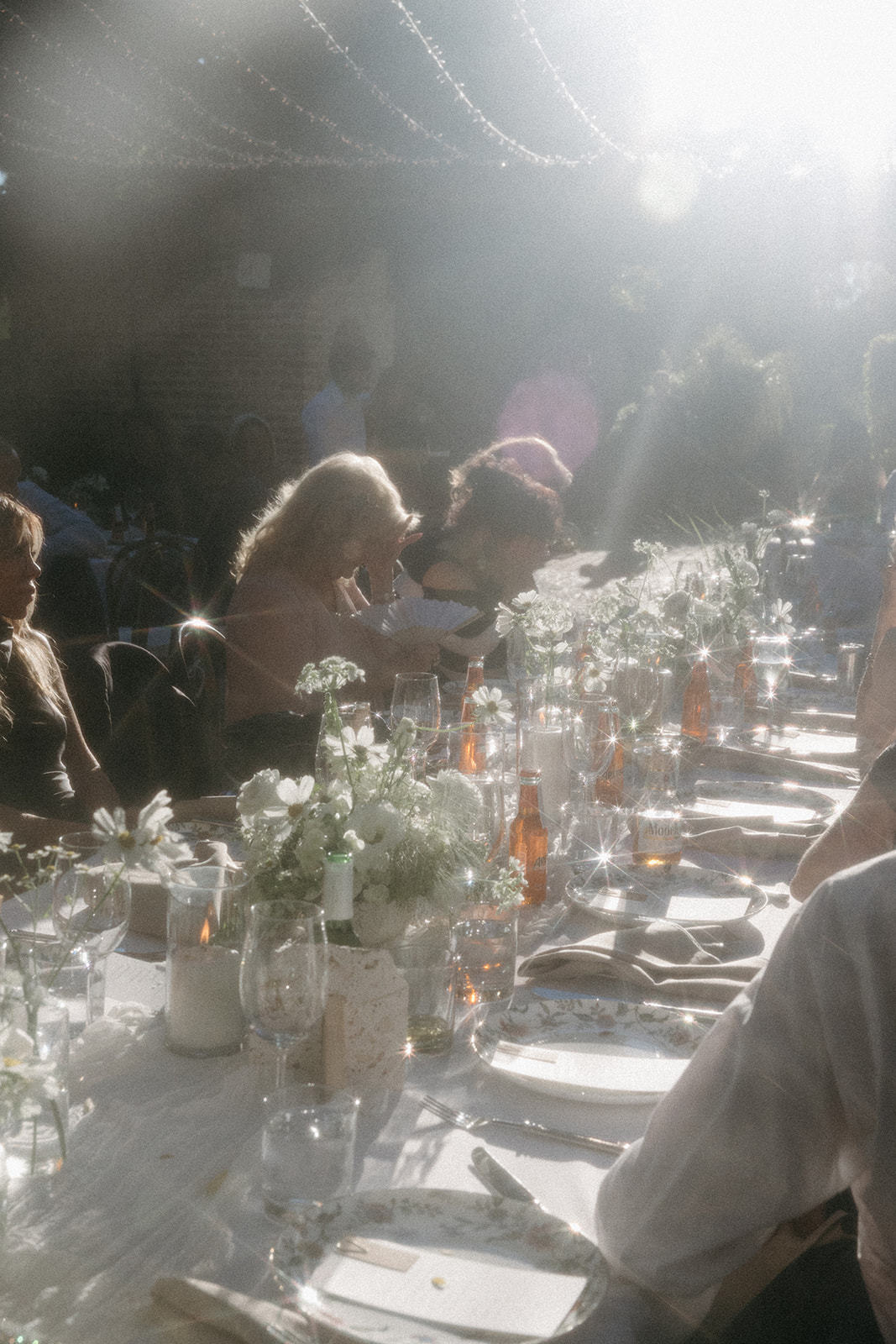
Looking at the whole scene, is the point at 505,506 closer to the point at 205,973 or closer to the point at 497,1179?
the point at 205,973

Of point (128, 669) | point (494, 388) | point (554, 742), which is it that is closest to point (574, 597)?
point (494, 388)

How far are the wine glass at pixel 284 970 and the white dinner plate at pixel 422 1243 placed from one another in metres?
0.16

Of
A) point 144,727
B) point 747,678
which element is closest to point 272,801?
point 144,727

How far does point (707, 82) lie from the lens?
977 centimetres

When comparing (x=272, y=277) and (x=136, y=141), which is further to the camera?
(x=272, y=277)

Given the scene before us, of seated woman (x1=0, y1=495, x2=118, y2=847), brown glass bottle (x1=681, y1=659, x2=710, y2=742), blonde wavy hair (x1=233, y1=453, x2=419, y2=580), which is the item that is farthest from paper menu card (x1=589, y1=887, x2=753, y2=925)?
blonde wavy hair (x1=233, y1=453, x2=419, y2=580)

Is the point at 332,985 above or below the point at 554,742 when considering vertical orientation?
below

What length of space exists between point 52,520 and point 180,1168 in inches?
194

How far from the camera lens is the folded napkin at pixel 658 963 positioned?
1.26 m

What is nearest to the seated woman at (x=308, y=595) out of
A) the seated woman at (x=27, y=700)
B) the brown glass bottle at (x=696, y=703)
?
the seated woman at (x=27, y=700)

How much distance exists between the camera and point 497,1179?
886 millimetres

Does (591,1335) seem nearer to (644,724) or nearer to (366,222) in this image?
(644,724)

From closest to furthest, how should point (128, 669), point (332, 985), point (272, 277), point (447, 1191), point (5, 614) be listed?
point (447, 1191) → point (332, 985) → point (5, 614) → point (128, 669) → point (272, 277)

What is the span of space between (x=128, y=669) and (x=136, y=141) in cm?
733
